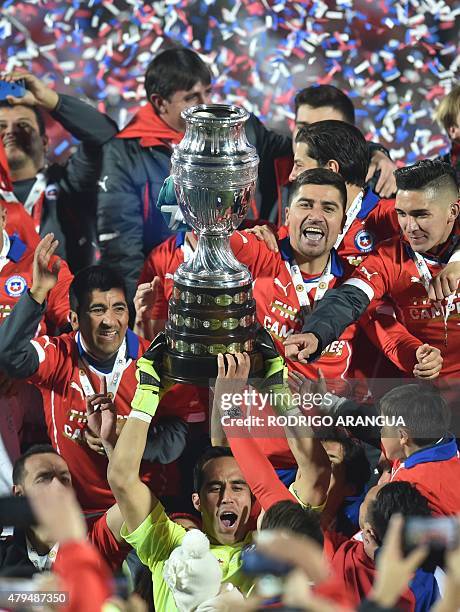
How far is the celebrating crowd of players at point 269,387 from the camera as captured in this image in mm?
3391

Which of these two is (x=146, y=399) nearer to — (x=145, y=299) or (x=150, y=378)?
(x=150, y=378)

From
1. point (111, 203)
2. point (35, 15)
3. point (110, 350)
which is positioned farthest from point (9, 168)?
point (110, 350)

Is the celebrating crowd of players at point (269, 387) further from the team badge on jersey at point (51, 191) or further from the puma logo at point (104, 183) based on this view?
the team badge on jersey at point (51, 191)

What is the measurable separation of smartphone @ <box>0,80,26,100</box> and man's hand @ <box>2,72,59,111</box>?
0.08ft

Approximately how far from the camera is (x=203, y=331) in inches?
128

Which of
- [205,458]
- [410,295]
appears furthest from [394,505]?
[410,295]

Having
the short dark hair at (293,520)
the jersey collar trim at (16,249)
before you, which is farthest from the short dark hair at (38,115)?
the short dark hair at (293,520)

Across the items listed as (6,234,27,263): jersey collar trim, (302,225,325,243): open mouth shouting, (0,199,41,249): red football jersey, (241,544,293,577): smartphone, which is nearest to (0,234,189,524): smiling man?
(6,234,27,263): jersey collar trim

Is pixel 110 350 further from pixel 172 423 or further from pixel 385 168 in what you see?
pixel 385 168

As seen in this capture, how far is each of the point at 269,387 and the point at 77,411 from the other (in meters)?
0.91

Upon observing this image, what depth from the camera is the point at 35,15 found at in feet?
19.4

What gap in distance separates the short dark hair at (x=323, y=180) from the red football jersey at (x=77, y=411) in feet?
2.42

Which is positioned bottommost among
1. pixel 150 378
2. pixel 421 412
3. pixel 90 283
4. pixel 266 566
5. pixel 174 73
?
pixel 266 566

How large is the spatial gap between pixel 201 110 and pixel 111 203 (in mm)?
1975
